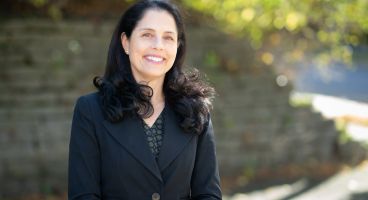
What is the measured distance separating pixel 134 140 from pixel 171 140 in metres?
0.16

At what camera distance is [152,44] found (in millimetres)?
2736

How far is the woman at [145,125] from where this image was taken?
2.63m

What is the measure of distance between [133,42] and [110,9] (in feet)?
21.2

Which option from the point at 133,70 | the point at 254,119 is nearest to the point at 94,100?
the point at 133,70

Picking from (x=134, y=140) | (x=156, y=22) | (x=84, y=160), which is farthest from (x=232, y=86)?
(x=84, y=160)

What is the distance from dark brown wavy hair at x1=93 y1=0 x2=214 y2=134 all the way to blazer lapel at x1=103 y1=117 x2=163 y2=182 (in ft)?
0.11

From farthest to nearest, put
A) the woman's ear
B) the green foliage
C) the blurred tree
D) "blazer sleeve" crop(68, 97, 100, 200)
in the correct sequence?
the green foliage < the blurred tree < the woman's ear < "blazer sleeve" crop(68, 97, 100, 200)

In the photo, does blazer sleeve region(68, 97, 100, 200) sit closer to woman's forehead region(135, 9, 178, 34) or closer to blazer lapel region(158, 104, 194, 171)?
blazer lapel region(158, 104, 194, 171)

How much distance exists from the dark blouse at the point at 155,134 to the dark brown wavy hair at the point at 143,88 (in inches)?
2.1

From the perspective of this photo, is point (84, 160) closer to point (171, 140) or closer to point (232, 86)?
point (171, 140)

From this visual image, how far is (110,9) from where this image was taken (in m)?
9.11

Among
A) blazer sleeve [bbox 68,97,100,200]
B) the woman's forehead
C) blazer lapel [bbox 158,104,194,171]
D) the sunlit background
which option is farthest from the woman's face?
the sunlit background

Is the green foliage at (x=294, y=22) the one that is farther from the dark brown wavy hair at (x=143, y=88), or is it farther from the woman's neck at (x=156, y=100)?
the woman's neck at (x=156, y=100)

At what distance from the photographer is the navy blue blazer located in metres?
2.62
